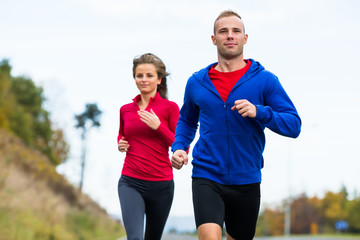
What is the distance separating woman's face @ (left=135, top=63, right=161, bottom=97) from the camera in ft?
20.8

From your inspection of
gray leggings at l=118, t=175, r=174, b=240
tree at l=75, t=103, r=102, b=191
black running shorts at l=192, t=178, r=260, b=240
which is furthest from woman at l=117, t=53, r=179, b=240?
tree at l=75, t=103, r=102, b=191

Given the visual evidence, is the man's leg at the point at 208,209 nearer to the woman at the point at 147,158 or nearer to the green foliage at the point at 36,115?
the woman at the point at 147,158

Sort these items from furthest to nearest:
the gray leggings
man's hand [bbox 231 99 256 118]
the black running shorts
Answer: the gray leggings < the black running shorts < man's hand [bbox 231 99 256 118]

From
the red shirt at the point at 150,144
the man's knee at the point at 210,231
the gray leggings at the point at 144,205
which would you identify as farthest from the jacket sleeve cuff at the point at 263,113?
the gray leggings at the point at 144,205

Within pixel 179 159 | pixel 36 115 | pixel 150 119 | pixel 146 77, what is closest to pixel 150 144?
pixel 150 119

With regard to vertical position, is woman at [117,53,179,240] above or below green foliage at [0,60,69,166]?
below

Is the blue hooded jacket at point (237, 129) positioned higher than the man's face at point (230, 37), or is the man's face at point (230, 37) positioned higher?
the man's face at point (230, 37)

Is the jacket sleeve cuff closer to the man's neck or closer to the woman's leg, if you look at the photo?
the man's neck

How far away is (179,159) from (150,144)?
1.61 m

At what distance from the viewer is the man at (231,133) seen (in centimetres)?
432

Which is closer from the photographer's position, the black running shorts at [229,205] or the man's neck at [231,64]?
the black running shorts at [229,205]

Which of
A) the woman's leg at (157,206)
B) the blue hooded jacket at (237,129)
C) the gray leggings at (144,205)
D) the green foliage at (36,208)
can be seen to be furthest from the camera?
the green foliage at (36,208)

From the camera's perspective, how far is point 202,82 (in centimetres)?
462

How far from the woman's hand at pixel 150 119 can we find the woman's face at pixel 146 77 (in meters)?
0.38
